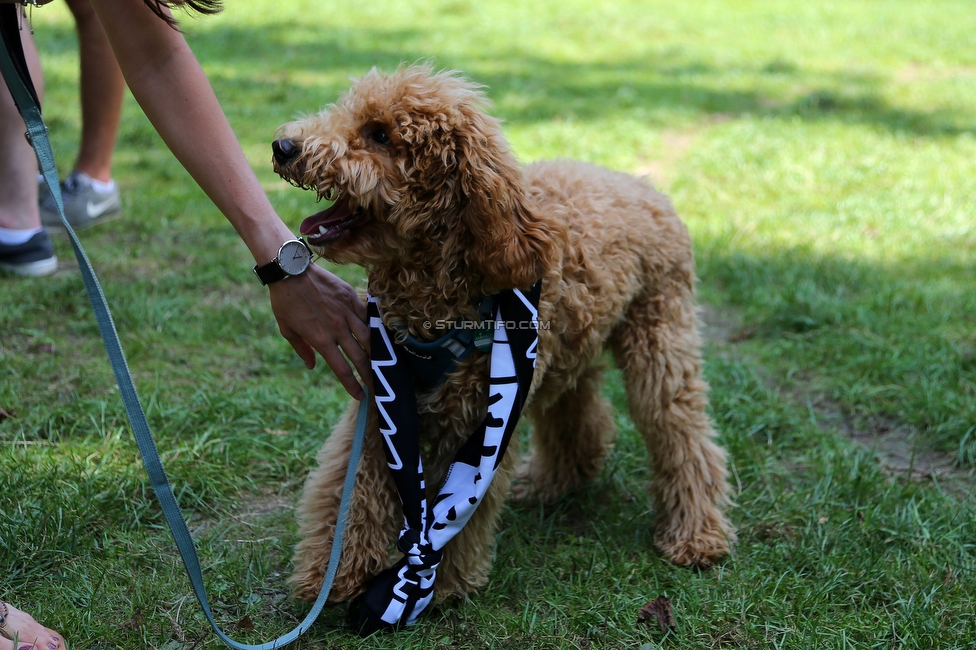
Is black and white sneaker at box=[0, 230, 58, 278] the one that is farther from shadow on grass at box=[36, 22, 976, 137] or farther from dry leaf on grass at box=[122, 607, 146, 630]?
shadow on grass at box=[36, 22, 976, 137]

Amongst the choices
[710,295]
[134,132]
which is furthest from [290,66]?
[710,295]

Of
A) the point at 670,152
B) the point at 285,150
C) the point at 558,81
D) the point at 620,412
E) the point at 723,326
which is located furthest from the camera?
the point at 558,81

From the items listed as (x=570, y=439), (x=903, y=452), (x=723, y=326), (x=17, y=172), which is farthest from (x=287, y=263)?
(x=723, y=326)

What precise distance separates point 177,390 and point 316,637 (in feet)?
4.80

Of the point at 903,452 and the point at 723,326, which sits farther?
the point at 723,326

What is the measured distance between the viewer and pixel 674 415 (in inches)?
115

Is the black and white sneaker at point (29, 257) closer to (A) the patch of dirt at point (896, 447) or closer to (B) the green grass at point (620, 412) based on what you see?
(B) the green grass at point (620, 412)

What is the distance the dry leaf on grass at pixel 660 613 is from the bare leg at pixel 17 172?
340 cm

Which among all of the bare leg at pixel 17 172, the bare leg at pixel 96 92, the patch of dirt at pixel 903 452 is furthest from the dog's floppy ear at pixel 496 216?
the bare leg at pixel 96 92

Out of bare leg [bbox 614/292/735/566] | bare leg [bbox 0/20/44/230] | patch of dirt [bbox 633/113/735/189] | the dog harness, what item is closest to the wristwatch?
the dog harness

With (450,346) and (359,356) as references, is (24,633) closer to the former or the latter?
(359,356)

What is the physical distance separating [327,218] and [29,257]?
2608 mm

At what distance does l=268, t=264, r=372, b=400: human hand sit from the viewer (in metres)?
2.21

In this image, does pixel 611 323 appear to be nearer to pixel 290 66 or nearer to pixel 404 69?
pixel 404 69
